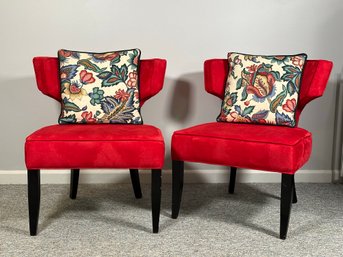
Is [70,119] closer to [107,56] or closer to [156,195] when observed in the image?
[107,56]

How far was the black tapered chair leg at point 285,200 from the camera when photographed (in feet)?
6.63

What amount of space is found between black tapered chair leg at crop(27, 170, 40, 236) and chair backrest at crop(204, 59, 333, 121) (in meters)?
1.03

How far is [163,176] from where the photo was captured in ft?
9.74

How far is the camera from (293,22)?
2869 millimetres

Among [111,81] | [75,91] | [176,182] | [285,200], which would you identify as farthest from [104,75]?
[285,200]

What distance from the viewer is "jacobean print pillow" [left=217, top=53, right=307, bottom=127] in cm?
236

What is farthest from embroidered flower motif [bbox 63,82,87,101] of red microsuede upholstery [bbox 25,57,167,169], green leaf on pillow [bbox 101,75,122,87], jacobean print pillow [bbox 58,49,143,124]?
red microsuede upholstery [bbox 25,57,167,169]

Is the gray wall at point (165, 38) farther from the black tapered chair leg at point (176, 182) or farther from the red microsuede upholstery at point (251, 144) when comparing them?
the black tapered chair leg at point (176, 182)

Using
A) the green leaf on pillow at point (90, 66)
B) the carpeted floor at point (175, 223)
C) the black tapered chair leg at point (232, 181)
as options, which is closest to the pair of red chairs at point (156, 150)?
the carpeted floor at point (175, 223)

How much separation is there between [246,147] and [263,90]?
463 mm

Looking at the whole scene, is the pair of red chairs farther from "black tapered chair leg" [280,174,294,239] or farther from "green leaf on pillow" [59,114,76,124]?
"green leaf on pillow" [59,114,76,124]

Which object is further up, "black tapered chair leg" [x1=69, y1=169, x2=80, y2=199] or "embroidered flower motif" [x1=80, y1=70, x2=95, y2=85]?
"embroidered flower motif" [x1=80, y1=70, x2=95, y2=85]

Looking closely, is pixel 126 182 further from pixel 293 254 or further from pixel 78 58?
pixel 293 254

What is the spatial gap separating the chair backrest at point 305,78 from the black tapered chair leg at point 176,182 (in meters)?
0.53
